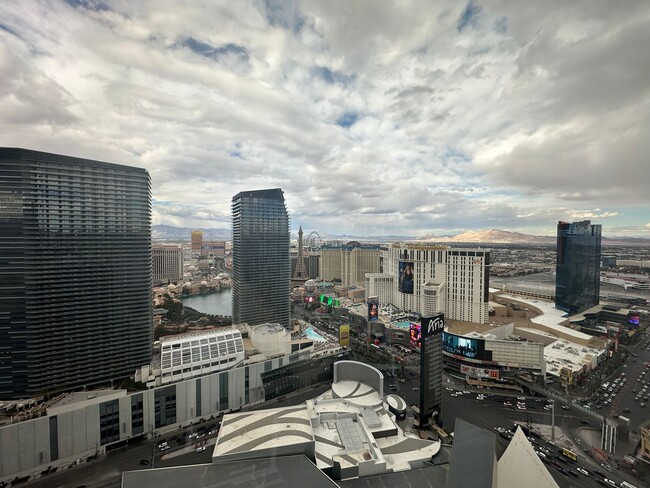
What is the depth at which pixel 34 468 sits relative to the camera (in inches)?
709

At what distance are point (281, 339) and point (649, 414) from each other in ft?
103

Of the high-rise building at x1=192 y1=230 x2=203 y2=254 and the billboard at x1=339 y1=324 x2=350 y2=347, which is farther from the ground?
the high-rise building at x1=192 y1=230 x2=203 y2=254

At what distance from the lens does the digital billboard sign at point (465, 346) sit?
30.0 meters

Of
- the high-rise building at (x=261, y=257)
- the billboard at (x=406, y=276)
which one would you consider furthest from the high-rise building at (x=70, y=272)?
the billboard at (x=406, y=276)

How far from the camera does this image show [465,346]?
30.7m

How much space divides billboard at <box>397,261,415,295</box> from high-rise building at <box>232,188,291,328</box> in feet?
65.8

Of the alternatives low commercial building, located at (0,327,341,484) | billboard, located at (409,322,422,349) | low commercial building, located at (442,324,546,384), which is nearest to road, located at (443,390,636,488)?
low commercial building, located at (442,324,546,384)

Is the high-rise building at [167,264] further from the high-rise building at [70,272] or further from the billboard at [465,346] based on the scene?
the billboard at [465,346]

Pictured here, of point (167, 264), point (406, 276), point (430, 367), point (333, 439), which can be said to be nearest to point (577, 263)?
point (406, 276)

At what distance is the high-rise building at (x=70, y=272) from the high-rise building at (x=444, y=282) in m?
37.5

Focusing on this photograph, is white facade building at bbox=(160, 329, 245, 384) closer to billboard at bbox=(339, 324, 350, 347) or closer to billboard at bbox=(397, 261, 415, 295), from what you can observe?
billboard at bbox=(339, 324, 350, 347)

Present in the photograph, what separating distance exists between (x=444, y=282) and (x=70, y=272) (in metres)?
46.0

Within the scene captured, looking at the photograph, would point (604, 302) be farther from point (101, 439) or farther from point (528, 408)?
point (101, 439)

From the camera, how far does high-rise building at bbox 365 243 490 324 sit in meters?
42.2
